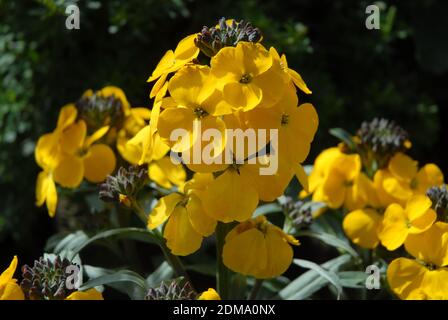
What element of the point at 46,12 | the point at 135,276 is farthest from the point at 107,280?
the point at 46,12

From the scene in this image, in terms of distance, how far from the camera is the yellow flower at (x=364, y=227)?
1.69m

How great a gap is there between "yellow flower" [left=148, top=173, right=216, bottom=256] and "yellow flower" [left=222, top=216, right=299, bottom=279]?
56mm

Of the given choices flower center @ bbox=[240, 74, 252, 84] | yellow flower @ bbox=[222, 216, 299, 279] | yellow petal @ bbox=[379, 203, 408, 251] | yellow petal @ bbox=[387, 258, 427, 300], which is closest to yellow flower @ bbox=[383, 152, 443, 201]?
yellow petal @ bbox=[379, 203, 408, 251]

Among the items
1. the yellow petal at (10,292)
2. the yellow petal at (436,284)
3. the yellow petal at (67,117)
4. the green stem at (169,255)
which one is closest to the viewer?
the yellow petal at (10,292)

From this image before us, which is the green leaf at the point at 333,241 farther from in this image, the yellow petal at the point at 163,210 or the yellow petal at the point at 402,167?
the yellow petal at the point at 163,210

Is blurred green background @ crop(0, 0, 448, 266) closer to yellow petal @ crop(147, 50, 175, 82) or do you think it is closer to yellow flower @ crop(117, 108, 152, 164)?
yellow flower @ crop(117, 108, 152, 164)

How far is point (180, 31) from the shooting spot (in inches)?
98.6

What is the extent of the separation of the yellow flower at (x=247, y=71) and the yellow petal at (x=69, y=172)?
599 mm

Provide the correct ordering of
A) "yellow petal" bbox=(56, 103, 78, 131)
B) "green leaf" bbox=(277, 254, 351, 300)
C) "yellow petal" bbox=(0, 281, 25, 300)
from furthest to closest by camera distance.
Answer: "yellow petal" bbox=(56, 103, 78, 131) < "green leaf" bbox=(277, 254, 351, 300) < "yellow petal" bbox=(0, 281, 25, 300)

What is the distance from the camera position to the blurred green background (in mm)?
2326

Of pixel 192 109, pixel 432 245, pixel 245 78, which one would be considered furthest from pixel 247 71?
pixel 432 245

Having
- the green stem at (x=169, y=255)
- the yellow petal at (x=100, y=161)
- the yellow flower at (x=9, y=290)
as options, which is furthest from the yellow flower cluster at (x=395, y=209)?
the yellow flower at (x=9, y=290)

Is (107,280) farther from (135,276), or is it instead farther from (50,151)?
(50,151)

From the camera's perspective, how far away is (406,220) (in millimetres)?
1550
